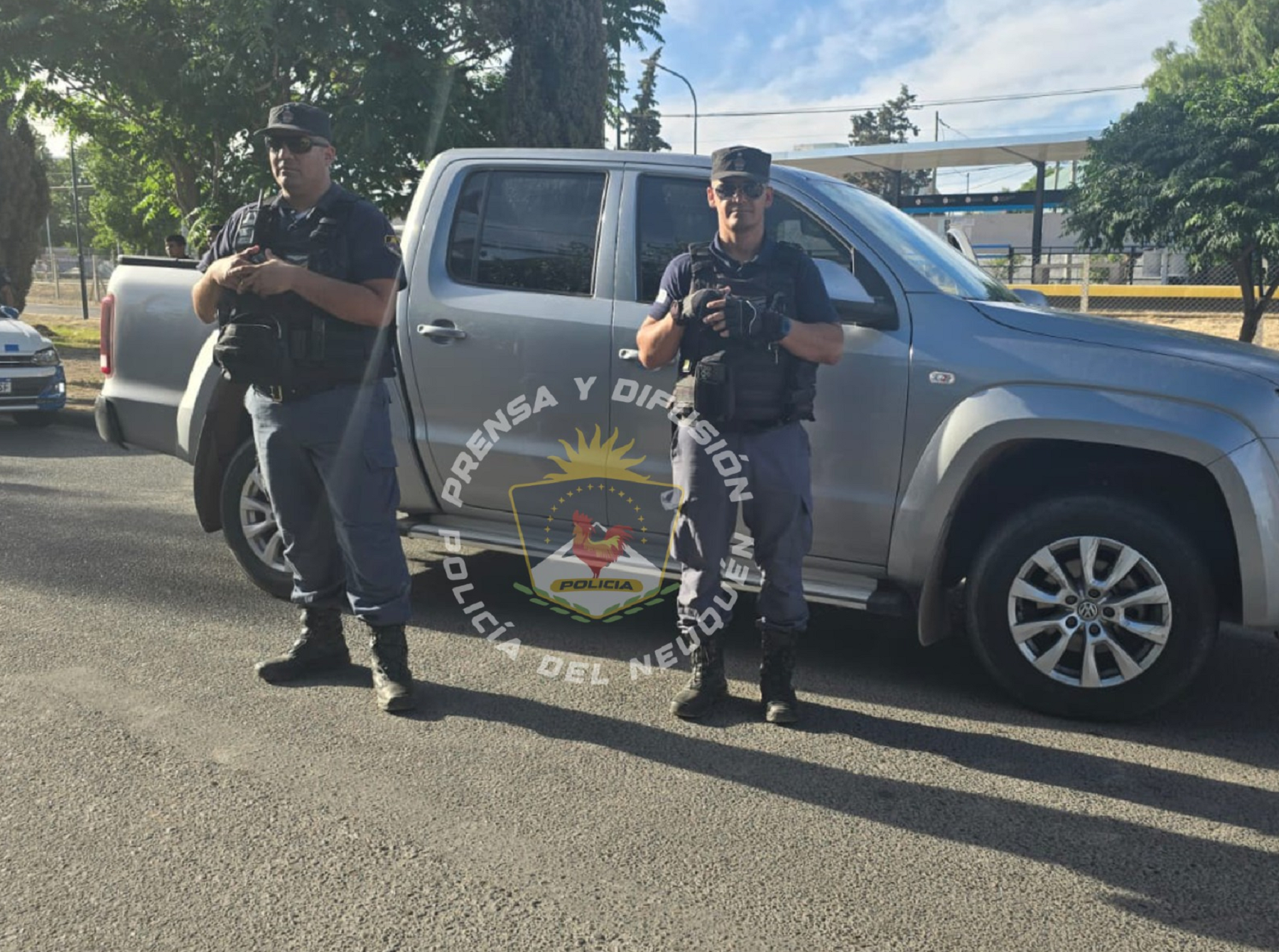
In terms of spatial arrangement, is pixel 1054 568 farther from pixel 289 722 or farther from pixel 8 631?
pixel 8 631

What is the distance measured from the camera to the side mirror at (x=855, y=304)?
3723 millimetres

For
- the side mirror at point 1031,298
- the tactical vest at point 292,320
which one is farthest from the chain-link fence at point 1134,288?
the tactical vest at point 292,320

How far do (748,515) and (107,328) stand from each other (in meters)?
3.39

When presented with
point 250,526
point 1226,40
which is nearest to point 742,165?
point 250,526

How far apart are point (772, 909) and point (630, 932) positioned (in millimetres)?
341

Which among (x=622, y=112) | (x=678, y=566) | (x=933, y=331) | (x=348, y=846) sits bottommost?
(x=348, y=846)

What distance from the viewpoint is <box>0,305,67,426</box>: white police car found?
9477 millimetres

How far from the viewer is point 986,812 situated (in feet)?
9.80

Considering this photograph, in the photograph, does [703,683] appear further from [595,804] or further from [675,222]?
[675,222]

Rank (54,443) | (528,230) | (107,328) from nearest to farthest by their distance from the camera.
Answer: (528,230) → (107,328) → (54,443)

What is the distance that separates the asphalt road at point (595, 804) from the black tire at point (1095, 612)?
0.15 m

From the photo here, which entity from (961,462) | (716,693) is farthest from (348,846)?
(961,462)

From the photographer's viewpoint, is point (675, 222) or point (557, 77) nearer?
point (675, 222)

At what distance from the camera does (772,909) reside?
98.0 inches
